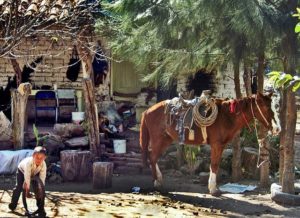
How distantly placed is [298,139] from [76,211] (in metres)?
8.53

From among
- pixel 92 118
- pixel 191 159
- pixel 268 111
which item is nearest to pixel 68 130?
pixel 92 118

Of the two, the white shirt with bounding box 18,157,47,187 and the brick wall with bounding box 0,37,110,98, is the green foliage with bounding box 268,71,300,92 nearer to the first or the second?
the white shirt with bounding box 18,157,47,187

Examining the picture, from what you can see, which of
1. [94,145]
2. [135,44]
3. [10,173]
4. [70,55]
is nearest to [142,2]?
[135,44]

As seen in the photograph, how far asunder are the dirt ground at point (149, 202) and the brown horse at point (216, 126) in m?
0.43

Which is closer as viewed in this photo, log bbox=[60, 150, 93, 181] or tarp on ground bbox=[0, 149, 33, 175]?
log bbox=[60, 150, 93, 181]

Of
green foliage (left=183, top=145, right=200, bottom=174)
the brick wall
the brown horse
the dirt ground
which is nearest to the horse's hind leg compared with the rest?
the brown horse

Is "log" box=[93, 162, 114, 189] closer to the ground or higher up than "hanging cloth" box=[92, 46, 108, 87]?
closer to the ground

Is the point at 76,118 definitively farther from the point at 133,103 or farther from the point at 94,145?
the point at 133,103

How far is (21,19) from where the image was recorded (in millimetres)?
6355

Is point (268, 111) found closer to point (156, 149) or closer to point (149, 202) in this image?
point (156, 149)

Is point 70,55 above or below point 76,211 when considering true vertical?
above

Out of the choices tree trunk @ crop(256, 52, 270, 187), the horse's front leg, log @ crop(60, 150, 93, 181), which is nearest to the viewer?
the horse's front leg

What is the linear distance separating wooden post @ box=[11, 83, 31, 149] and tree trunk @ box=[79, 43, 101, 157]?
4.04 ft

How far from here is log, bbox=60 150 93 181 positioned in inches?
365
